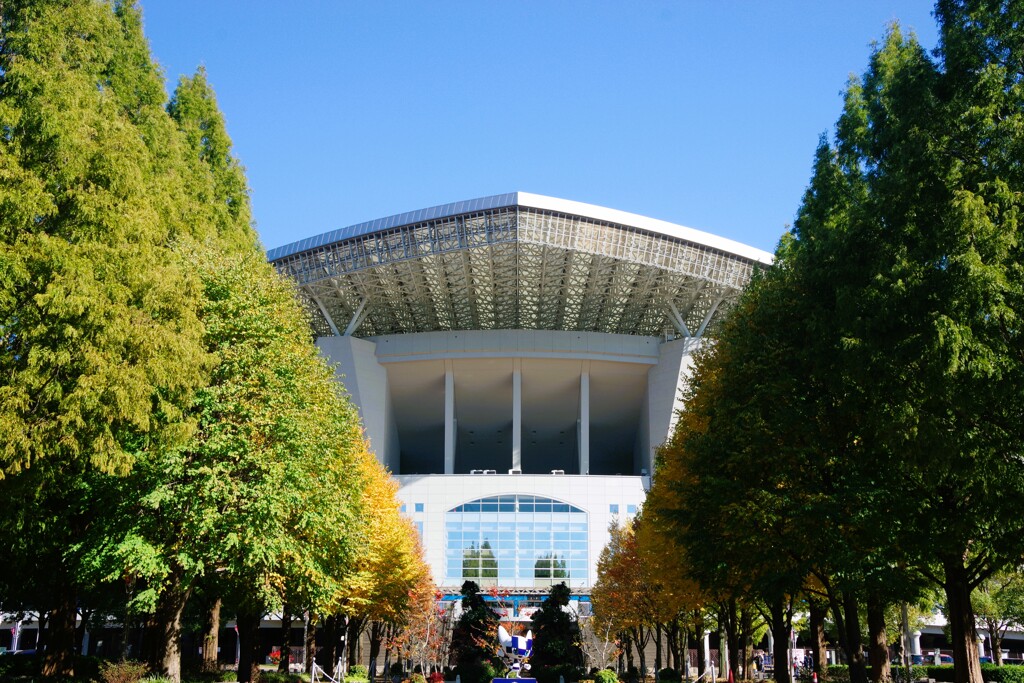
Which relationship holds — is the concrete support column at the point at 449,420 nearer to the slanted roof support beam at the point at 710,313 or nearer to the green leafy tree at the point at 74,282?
the slanted roof support beam at the point at 710,313

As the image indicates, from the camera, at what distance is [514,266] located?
2862 inches

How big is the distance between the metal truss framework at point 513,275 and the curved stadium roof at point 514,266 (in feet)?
0.33

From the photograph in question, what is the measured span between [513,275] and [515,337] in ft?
22.7

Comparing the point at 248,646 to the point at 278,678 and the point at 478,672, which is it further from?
the point at 478,672

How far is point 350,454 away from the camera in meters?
29.4

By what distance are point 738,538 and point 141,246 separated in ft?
51.8

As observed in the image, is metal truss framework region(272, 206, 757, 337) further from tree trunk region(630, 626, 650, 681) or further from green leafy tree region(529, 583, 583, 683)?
green leafy tree region(529, 583, 583, 683)

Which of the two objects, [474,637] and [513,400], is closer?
[474,637]

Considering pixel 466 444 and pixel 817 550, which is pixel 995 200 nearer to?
pixel 817 550

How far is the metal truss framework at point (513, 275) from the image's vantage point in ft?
223

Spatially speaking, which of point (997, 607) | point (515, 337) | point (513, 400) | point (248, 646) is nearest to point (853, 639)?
point (248, 646)

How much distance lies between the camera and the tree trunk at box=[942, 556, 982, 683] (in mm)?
17484

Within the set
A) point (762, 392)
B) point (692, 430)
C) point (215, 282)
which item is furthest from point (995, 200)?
point (215, 282)

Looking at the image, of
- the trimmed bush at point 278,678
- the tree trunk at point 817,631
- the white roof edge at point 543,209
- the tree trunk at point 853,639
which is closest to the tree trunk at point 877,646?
the tree trunk at point 853,639
